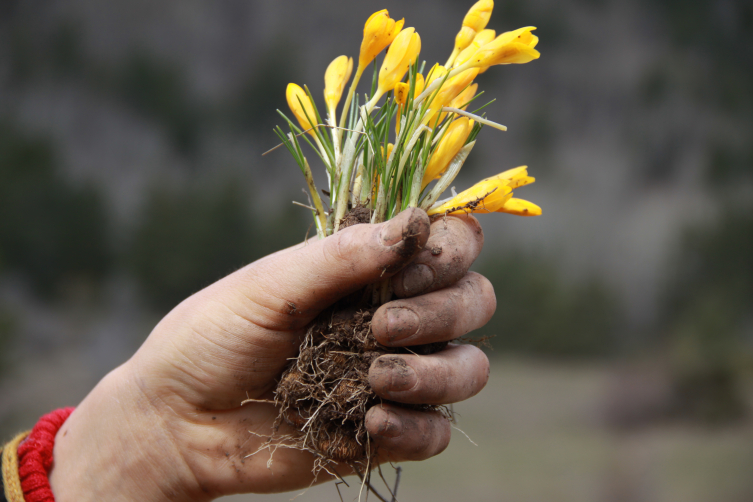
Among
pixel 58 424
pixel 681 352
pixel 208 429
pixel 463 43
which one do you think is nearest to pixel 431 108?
pixel 463 43

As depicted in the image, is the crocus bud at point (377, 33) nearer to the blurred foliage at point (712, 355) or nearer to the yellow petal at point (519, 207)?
the yellow petal at point (519, 207)

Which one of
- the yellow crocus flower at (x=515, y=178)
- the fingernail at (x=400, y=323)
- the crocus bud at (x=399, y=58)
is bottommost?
the fingernail at (x=400, y=323)

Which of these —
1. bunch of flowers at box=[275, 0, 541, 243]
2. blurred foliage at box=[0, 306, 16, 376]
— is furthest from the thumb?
blurred foliage at box=[0, 306, 16, 376]

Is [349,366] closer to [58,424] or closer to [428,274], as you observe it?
[428,274]

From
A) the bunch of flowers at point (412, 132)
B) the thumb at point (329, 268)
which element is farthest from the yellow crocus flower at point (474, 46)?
the thumb at point (329, 268)

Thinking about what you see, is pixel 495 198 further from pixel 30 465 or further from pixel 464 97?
pixel 30 465

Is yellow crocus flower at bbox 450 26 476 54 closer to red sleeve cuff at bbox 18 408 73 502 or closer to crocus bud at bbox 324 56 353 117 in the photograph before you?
crocus bud at bbox 324 56 353 117

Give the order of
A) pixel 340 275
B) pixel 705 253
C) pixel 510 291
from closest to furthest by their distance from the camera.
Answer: pixel 340 275
pixel 510 291
pixel 705 253
